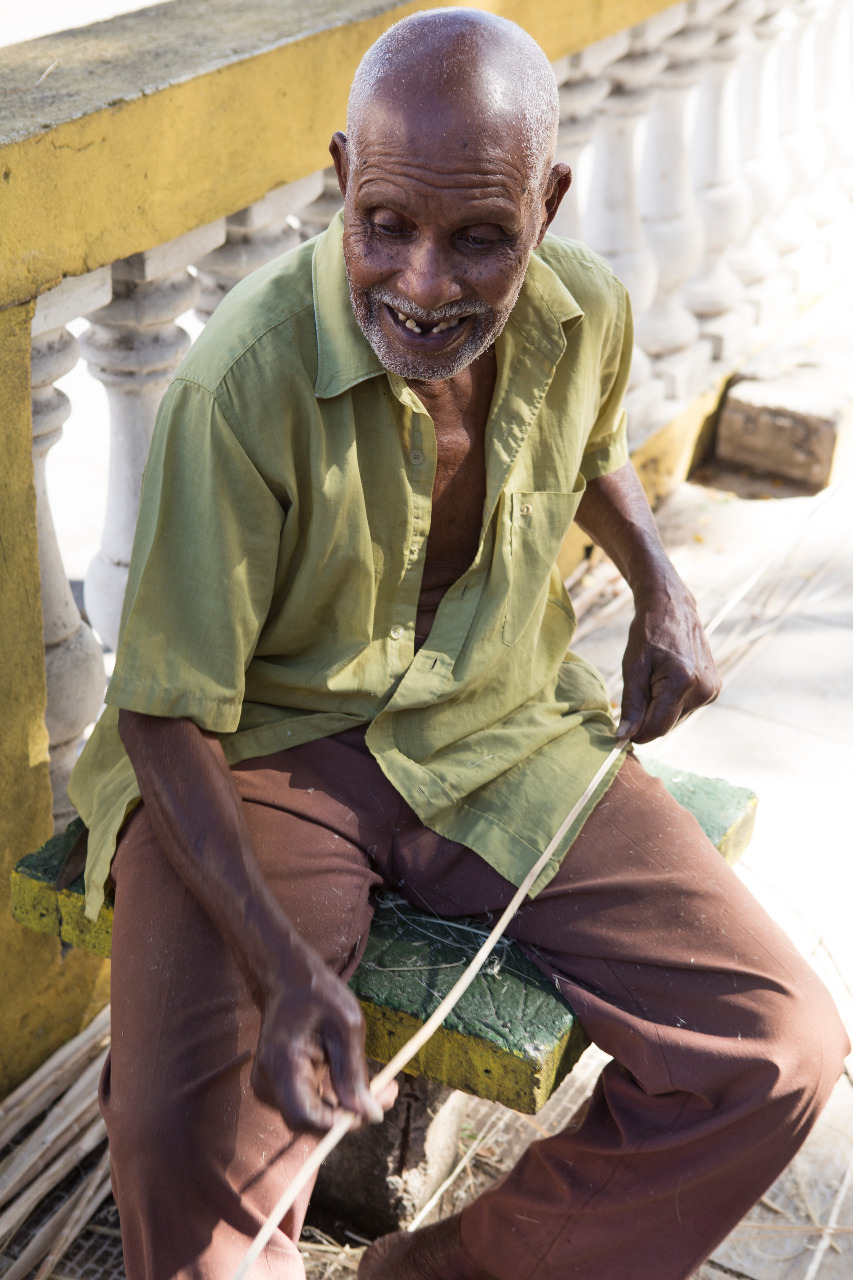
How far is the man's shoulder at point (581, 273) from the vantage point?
209 cm

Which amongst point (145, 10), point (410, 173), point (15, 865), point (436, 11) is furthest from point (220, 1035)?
point (145, 10)

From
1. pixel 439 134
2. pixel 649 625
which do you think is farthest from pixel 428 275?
pixel 649 625

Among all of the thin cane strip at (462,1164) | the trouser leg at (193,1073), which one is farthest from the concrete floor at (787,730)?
the trouser leg at (193,1073)

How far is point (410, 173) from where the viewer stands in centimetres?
162

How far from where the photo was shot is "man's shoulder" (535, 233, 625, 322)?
2.09m

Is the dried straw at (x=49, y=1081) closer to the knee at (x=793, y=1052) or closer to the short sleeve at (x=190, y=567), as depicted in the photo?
the short sleeve at (x=190, y=567)

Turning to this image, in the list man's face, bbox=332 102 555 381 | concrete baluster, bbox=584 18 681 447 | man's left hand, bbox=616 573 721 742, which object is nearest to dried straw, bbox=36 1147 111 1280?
man's left hand, bbox=616 573 721 742

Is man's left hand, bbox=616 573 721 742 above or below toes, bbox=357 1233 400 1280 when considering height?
above

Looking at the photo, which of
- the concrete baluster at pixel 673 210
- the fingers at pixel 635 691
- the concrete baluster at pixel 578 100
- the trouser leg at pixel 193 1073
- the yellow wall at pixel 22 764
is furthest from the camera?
the concrete baluster at pixel 673 210

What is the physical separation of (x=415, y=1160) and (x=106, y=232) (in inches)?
58.2

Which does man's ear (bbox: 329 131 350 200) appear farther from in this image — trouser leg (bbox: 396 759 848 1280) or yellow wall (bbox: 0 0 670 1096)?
trouser leg (bbox: 396 759 848 1280)

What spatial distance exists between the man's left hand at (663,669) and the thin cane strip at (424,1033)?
0.07 m

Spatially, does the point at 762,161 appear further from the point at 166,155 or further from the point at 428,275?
the point at 428,275

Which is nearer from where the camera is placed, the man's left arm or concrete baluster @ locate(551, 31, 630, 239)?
the man's left arm
